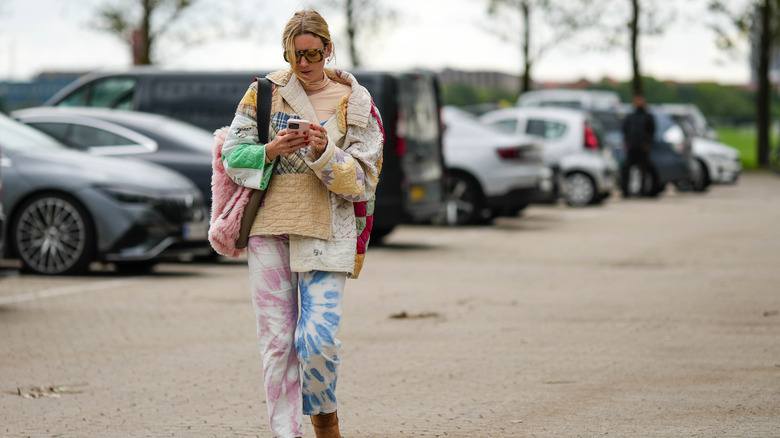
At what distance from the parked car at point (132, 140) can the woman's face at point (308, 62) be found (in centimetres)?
816

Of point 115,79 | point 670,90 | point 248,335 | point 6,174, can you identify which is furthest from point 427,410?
point 670,90

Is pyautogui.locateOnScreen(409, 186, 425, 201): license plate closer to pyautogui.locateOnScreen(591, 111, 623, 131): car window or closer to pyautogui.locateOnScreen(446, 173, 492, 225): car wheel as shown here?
pyautogui.locateOnScreen(446, 173, 492, 225): car wheel

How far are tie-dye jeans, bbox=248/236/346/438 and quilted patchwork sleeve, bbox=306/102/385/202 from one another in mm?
312

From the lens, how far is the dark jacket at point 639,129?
2464cm

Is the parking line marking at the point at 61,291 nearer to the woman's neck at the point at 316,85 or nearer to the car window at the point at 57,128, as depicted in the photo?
the car window at the point at 57,128

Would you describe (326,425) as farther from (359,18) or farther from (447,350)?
(359,18)

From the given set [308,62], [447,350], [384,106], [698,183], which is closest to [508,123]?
[384,106]

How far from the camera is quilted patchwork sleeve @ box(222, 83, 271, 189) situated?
4.53 metres

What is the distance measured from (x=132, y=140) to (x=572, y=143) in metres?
10.7

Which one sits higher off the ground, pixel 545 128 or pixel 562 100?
pixel 562 100

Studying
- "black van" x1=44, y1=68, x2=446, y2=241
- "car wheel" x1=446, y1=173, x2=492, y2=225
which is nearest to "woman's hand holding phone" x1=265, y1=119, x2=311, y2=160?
"black van" x1=44, y1=68, x2=446, y2=241

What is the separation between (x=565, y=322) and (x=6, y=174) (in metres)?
5.23

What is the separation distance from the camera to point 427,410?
19.1 ft

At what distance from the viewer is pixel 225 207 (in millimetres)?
4695
